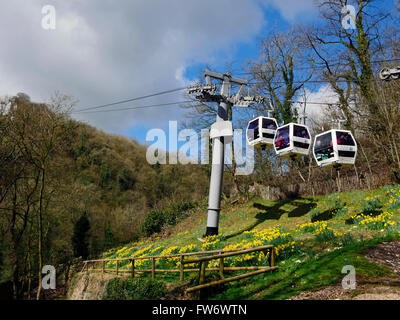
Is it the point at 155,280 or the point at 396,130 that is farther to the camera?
the point at 396,130

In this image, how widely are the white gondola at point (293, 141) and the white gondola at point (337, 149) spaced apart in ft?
2.28

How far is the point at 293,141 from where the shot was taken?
1054cm

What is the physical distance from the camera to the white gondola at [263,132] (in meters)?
11.6

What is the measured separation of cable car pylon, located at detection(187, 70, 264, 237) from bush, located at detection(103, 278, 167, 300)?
16.1 ft

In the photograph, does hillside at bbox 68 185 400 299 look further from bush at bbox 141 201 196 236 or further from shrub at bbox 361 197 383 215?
bush at bbox 141 201 196 236

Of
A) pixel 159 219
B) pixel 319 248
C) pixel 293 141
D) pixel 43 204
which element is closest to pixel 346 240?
pixel 319 248

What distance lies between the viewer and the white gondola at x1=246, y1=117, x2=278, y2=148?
1156 centimetres

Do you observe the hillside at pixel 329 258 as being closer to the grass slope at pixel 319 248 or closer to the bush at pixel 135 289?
the grass slope at pixel 319 248

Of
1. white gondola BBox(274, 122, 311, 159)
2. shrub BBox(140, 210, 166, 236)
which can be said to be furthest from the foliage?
white gondola BBox(274, 122, 311, 159)
